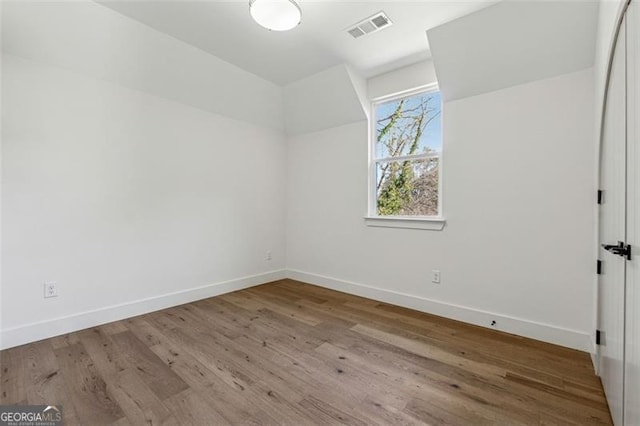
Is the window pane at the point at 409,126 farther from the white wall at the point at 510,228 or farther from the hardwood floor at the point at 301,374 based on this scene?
the hardwood floor at the point at 301,374

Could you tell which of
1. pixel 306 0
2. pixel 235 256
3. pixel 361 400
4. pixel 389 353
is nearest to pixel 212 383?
pixel 361 400

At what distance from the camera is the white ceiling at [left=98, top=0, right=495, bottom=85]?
2234 mm

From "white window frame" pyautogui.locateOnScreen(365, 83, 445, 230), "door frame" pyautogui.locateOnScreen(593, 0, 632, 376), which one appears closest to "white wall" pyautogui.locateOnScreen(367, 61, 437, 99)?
"white window frame" pyautogui.locateOnScreen(365, 83, 445, 230)

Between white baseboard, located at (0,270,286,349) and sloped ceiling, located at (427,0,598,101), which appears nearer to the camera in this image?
sloped ceiling, located at (427,0,598,101)

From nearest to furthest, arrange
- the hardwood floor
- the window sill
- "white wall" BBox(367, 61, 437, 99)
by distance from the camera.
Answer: the hardwood floor → the window sill → "white wall" BBox(367, 61, 437, 99)

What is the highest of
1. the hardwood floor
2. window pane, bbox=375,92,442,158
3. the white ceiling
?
the white ceiling

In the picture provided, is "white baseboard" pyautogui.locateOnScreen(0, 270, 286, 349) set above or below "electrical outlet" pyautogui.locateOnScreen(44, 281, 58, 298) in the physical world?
below

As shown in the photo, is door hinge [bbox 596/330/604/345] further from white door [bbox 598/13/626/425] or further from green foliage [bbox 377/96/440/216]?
green foliage [bbox 377/96/440/216]

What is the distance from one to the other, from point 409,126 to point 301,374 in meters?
2.82

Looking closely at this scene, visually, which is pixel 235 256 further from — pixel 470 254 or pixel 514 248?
pixel 514 248

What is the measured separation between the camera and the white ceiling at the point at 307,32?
7.33 ft

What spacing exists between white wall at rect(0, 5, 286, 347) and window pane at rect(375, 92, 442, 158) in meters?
1.66

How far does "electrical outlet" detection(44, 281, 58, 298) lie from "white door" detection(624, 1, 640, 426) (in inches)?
144

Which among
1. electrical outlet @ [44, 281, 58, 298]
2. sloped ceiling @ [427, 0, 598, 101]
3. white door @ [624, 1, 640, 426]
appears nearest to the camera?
white door @ [624, 1, 640, 426]
